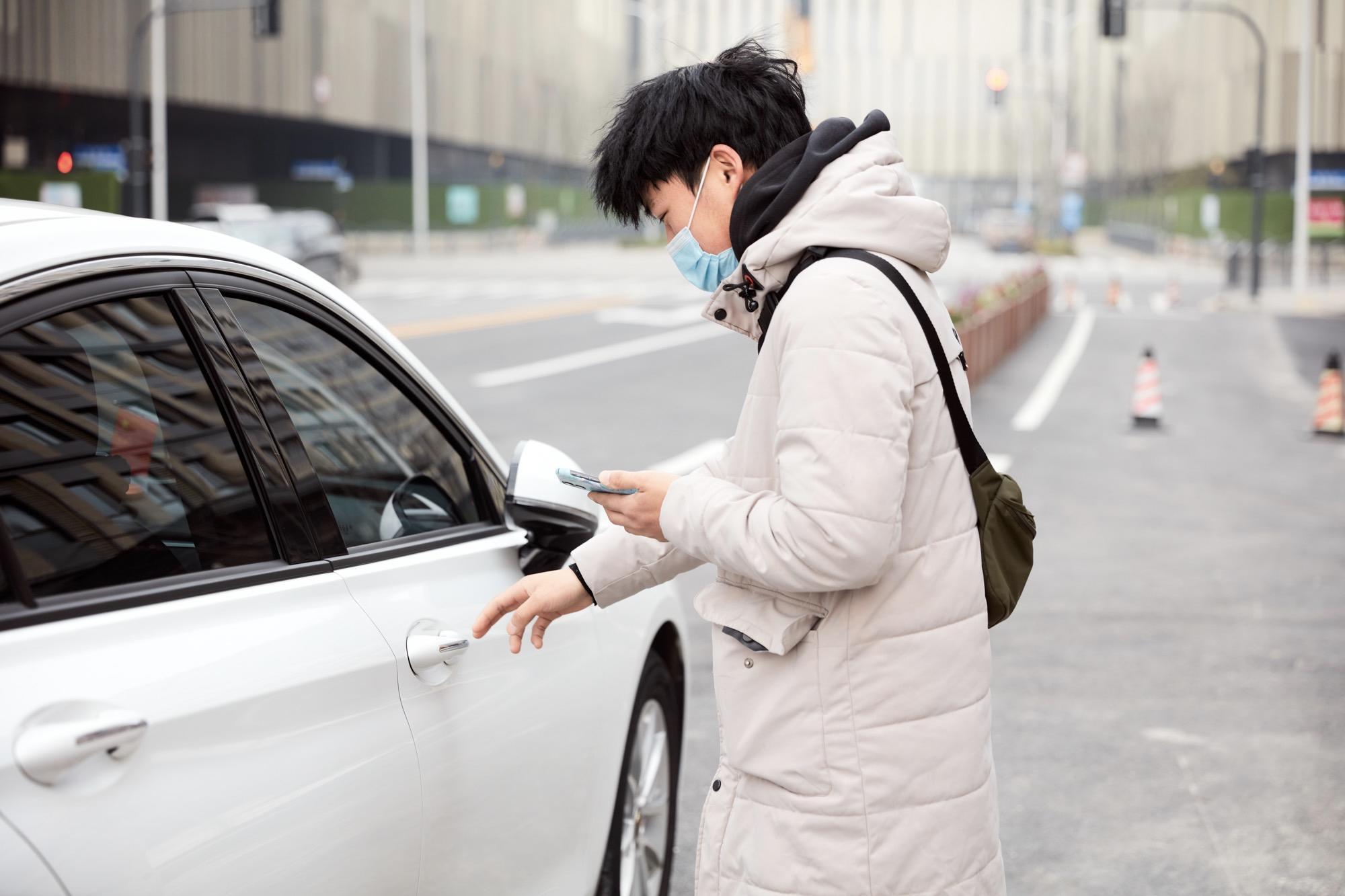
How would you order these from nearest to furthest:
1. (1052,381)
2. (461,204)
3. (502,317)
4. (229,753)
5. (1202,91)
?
(229,753) → (1052,381) → (502,317) → (461,204) → (1202,91)

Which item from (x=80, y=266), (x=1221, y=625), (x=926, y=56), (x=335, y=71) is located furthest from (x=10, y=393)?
(x=926, y=56)

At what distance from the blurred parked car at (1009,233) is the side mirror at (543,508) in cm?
6834

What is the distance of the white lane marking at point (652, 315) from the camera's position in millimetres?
27562

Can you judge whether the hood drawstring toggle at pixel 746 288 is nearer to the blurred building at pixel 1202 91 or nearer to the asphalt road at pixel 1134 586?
the asphalt road at pixel 1134 586

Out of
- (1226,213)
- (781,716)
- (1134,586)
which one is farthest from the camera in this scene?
(1226,213)

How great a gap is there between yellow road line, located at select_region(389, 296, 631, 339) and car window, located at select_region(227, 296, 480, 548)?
18803mm

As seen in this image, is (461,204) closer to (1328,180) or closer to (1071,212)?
(1071,212)

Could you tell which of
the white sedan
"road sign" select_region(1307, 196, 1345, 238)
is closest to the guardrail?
the white sedan

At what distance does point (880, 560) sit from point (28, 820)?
105 cm

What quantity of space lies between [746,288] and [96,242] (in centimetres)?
88

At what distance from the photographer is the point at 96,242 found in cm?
202

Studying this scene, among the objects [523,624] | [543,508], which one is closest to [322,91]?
[543,508]

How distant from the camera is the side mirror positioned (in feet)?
9.29

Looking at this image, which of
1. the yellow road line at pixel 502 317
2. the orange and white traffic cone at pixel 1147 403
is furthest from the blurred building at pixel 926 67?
the orange and white traffic cone at pixel 1147 403
